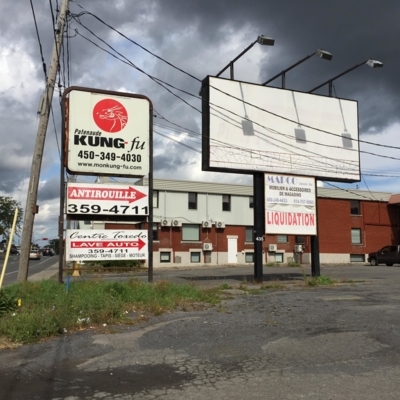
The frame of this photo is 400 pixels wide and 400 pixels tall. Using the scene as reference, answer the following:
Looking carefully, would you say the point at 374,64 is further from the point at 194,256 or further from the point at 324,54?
the point at 194,256

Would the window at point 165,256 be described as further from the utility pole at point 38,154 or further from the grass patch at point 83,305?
the grass patch at point 83,305

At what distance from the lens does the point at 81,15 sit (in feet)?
52.5

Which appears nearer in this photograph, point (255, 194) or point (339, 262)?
point (255, 194)

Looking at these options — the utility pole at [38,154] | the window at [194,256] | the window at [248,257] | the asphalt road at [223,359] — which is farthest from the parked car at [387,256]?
the utility pole at [38,154]

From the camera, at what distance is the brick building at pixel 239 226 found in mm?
39188

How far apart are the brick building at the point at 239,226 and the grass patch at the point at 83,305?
84.8ft

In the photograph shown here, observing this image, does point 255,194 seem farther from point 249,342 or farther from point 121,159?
point 249,342

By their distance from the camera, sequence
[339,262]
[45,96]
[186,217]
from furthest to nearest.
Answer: [339,262], [186,217], [45,96]

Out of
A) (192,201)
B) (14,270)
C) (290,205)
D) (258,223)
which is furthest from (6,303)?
(192,201)

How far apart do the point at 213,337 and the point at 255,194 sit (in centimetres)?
1106

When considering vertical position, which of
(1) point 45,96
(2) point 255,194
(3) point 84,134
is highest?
(1) point 45,96

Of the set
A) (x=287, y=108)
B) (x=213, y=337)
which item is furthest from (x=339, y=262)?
(x=213, y=337)

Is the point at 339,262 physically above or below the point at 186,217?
below

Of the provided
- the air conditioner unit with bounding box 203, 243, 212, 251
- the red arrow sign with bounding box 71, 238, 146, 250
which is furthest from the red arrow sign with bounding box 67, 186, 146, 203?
the air conditioner unit with bounding box 203, 243, 212, 251
